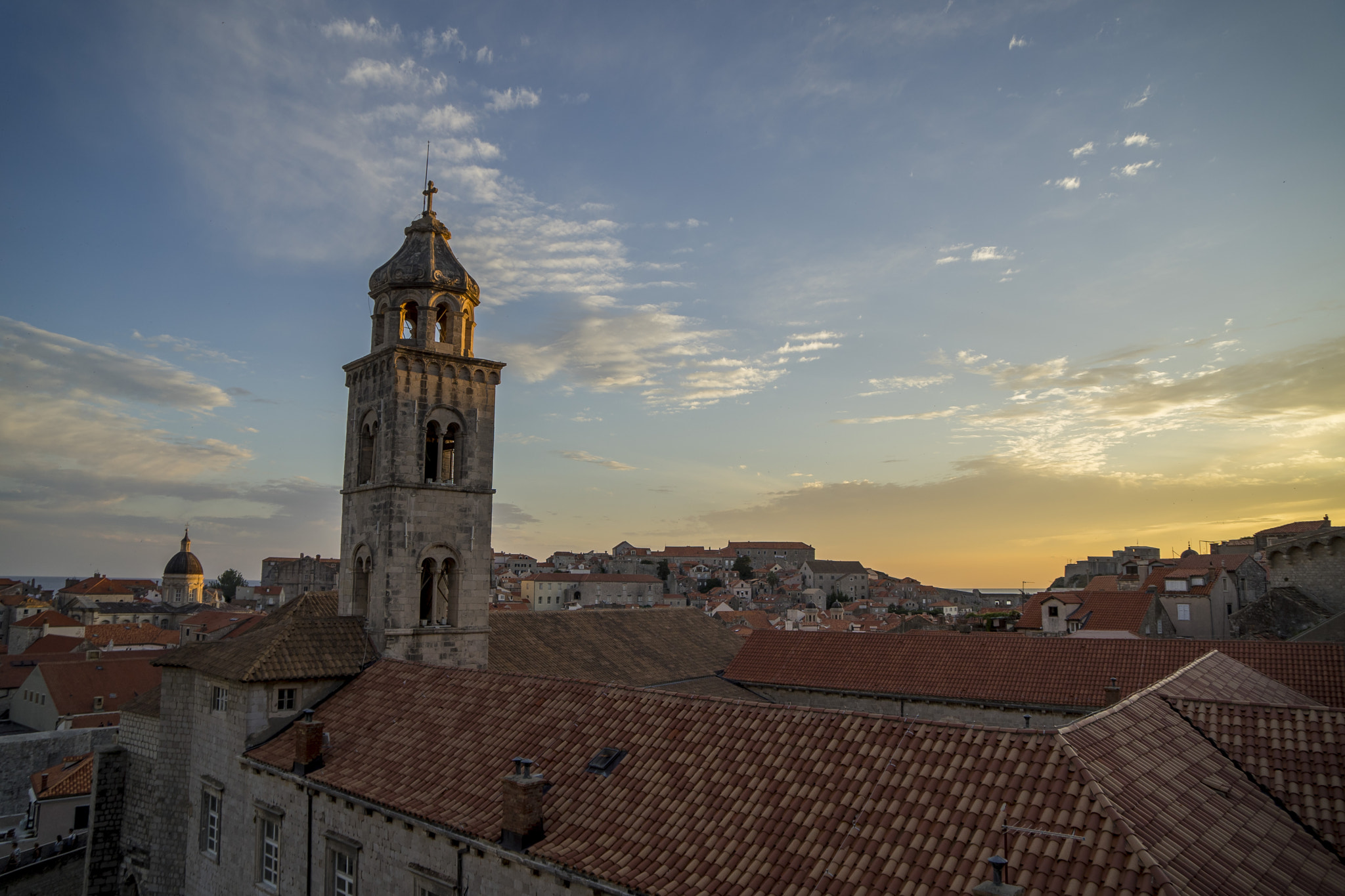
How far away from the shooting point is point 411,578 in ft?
64.8

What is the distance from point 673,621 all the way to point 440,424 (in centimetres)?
1686

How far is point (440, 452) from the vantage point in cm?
2119

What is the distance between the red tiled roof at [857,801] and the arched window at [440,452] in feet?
29.3

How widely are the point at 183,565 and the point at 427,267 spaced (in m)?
115

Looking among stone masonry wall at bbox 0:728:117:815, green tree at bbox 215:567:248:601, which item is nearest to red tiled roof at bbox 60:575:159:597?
green tree at bbox 215:567:248:601

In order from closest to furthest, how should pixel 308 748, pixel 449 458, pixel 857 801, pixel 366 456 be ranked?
pixel 857 801 → pixel 308 748 → pixel 366 456 → pixel 449 458

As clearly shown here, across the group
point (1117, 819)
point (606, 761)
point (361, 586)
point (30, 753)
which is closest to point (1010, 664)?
point (606, 761)

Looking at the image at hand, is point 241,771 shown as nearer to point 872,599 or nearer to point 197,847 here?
point 197,847

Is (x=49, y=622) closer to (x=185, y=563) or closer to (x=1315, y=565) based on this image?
(x=185, y=563)

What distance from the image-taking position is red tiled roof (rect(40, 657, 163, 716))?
1799 inches

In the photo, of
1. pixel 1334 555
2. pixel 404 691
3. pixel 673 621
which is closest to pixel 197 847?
pixel 404 691

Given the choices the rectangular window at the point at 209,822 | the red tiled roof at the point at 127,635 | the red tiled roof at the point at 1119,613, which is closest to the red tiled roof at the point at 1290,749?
the rectangular window at the point at 209,822

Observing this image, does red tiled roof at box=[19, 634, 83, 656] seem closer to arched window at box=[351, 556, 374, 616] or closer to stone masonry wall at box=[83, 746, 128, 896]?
stone masonry wall at box=[83, 746, 128, 896]

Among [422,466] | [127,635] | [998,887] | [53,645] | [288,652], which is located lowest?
[53,645]
